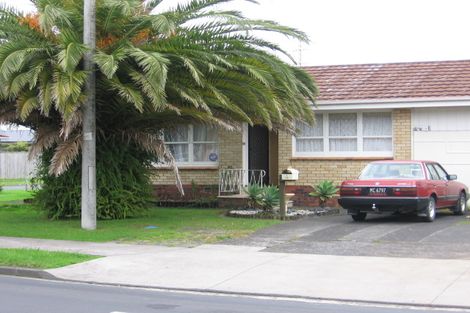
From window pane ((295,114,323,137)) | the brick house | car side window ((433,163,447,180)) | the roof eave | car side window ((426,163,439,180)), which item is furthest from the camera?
window pane ((295,114,323,137))

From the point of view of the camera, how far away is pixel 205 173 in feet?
Answer: 75.4

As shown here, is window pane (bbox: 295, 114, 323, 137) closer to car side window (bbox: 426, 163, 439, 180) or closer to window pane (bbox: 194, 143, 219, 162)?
window pane (bbox: 194, 143, 219, 162)

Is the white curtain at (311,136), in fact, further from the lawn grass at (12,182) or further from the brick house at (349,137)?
the lawn grass at (12,182)

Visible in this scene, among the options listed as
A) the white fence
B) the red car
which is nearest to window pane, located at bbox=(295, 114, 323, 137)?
the red car

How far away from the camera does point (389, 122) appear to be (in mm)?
20922

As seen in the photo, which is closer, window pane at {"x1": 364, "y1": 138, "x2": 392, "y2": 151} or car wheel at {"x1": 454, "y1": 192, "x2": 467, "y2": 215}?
car wheel at {"x1": 454, "y1": 192, "x2": 467, "y2": 215}

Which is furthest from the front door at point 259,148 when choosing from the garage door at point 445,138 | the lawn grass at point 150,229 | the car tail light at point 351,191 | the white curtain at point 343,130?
the car tail light at point 351,191

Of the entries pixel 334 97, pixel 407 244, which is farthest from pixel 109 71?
pixel 334 97

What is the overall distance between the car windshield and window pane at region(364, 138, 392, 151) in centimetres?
368

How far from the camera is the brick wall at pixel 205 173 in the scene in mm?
22516

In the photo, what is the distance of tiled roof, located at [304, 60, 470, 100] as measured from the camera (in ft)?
66.7

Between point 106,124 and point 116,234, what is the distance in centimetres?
351

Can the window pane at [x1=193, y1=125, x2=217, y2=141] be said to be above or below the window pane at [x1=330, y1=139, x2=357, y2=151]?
above

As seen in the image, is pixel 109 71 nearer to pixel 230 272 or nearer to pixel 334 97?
pixel 230 272
